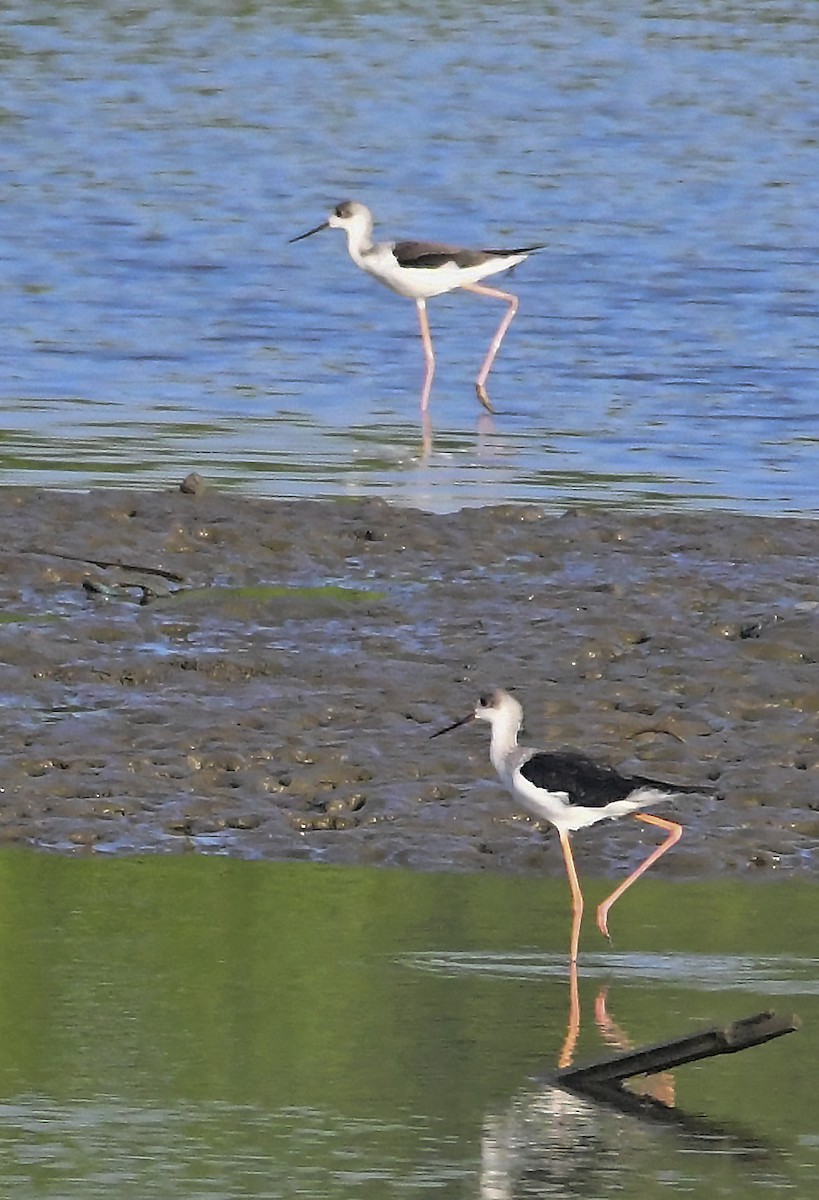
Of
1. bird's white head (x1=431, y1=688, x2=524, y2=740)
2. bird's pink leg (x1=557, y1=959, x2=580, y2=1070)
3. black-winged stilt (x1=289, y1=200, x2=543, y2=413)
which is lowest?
bird's pink leg (x1=557, y1=959, x2=580, y2=1070)

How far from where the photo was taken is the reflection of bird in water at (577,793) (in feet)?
23.0

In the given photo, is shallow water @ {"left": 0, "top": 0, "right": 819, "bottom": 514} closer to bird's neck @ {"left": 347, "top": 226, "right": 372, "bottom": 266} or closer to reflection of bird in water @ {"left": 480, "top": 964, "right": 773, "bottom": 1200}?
bird's neck @ {"left": 347, "top": 226, "right": 372, "bottom": 266}

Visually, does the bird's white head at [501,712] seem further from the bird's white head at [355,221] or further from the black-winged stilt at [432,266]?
the bird's white head at [355,221]

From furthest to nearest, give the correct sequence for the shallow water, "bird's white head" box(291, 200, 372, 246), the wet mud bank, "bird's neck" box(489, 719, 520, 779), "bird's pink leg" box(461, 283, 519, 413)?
"bird's white head" box(291, 200, 372, 246) < "bird's pink leg" box(461, 283, 519, 413) < the shallow water < the wet mud bank < "bird's neck" box(489, 719, 520, 779)

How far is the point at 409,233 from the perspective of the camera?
851 inches

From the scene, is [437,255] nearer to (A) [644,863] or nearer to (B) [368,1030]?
(A) [644,863]

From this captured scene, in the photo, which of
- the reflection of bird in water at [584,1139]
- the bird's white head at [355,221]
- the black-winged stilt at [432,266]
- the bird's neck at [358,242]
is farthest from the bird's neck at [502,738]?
the bird's white head at [355,221]

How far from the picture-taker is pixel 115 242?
2128 centimetres

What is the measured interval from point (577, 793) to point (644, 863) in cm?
46

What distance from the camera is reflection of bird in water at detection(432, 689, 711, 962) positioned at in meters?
7.00

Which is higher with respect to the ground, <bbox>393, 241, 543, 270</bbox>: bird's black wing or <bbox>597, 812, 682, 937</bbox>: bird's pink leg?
<bbox>393, 241, 543, 270</bbox>: bird's black wing

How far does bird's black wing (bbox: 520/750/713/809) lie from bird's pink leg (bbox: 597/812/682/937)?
238 mm

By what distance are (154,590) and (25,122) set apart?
718 inches

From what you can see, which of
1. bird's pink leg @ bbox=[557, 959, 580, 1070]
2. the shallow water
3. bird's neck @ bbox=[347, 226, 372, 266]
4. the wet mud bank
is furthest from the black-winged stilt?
bird's pink leg @ bbox=[557, 959, 580, 1070]
